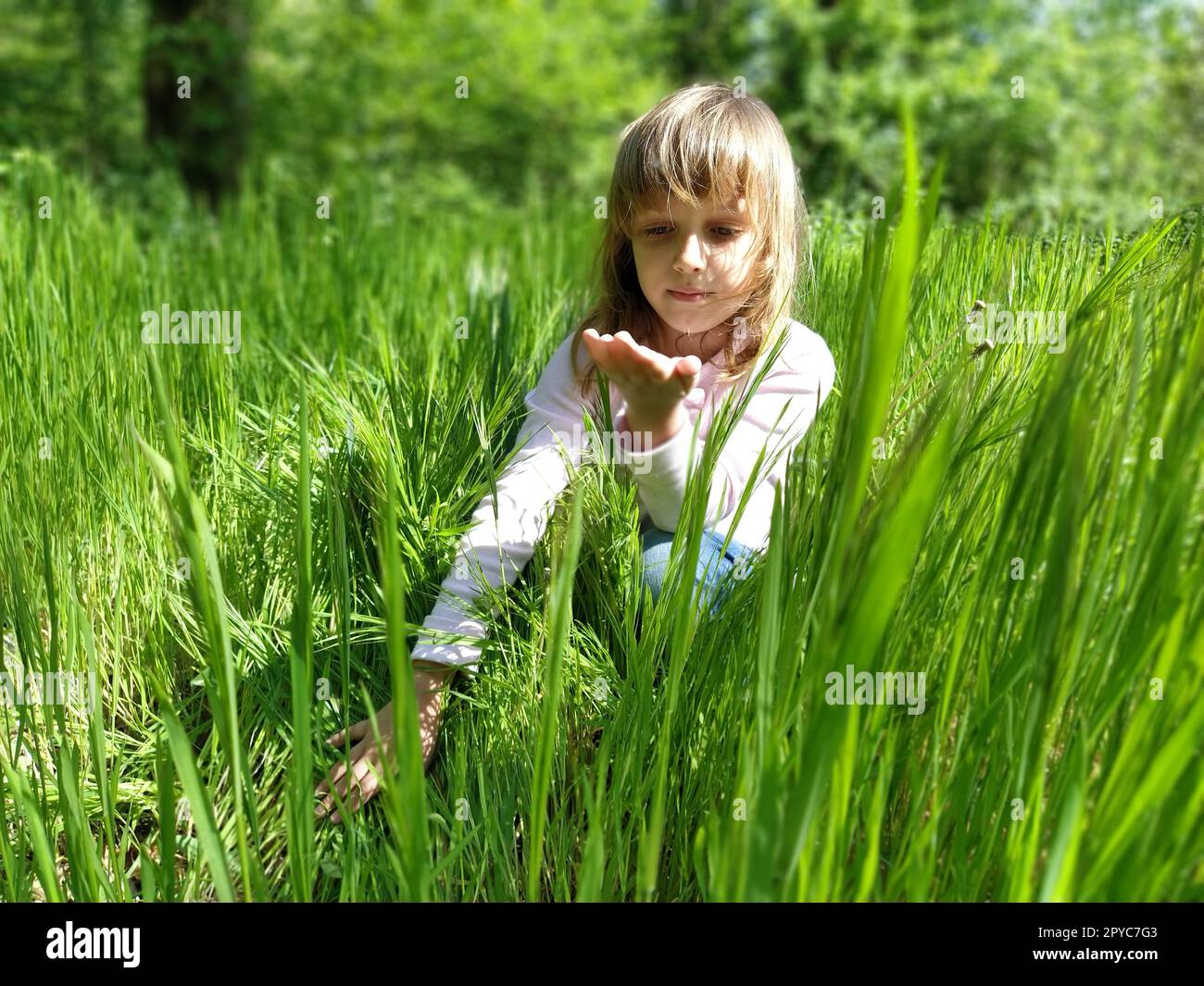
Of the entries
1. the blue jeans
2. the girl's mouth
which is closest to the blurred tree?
the girl's mouth

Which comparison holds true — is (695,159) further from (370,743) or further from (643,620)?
(370,743)

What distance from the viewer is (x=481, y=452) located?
53.9 inches

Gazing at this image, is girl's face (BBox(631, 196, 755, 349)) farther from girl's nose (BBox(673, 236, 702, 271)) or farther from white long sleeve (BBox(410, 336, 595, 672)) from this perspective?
white long sleeve (BBox(410, 336, 595, 672))

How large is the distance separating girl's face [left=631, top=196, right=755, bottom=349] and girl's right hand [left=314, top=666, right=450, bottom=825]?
0.64 metres

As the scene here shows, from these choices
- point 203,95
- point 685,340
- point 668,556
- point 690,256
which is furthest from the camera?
point 203,95

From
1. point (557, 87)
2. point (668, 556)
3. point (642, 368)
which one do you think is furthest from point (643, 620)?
point (557, 87)

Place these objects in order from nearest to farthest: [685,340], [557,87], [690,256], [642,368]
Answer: [642,368] → [690,256] → [685,340] → [557,87]

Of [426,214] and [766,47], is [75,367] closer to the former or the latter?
[426,214]

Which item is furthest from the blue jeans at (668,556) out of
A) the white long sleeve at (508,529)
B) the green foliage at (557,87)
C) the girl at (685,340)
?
the green foliage at (557,87)

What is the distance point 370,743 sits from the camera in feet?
3.97

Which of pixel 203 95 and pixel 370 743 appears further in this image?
pixel 203 95

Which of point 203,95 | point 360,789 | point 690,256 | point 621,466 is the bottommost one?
point 360,789

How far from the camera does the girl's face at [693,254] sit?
1.51 metres

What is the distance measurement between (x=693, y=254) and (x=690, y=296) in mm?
73
